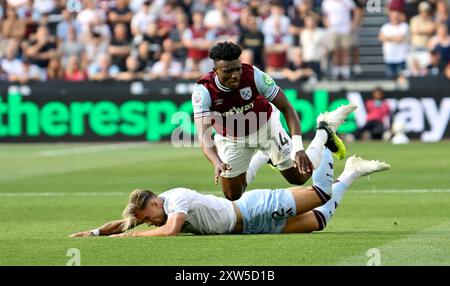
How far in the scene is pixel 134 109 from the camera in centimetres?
2861

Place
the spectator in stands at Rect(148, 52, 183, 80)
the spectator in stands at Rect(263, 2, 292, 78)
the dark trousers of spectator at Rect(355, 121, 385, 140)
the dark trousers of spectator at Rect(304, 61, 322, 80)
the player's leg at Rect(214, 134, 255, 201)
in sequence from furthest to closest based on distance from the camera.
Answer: the spectator in stands at Rect(148, 52, 183, 80)
the spectator in stands at Rect(263, 2, 292, 78)
the dark trousers of spectator at Rect(304, 61, 322, 80)
the dark trousers of spectator at Rect(355, 121, 385, 140)
the player's leg at Rect(214, 134, 255, 201)

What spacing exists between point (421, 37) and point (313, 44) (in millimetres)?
2726

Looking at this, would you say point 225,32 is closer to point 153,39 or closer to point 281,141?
point 153,39

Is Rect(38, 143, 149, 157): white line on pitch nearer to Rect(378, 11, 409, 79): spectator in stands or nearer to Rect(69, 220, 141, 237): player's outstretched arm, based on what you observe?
Rect(378, 11, 409, 79): spectator in stands

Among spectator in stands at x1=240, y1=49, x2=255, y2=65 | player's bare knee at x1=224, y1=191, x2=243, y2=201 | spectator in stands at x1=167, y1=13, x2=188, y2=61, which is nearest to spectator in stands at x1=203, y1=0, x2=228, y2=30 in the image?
spectator in stands at x1=167, y1=13, x2=188, y2=61

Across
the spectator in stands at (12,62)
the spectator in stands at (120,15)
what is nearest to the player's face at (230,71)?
the spectator in stands at (120,15)

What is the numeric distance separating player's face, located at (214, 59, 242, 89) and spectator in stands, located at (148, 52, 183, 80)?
17.0 meters

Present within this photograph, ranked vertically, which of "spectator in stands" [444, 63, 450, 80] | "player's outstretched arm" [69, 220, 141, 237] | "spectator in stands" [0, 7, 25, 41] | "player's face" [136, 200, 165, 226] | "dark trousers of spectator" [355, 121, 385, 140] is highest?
"spectator in stands" [0, 7, 25, 41]

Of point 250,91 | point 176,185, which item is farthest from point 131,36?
point 250,91

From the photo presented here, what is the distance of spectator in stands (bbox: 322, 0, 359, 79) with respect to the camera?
29.3m

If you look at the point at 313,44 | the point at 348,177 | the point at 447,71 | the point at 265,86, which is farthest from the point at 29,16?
the point at 348,177
